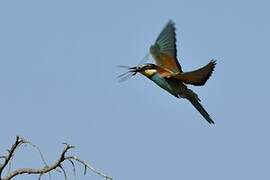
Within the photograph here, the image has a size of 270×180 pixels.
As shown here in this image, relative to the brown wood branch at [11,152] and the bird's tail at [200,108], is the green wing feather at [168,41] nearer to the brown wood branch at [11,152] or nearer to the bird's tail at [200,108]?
the bird's tail at [200,108]

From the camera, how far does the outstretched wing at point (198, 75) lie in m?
4.14

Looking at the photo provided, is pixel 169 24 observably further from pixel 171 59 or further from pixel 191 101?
pixel 191 101

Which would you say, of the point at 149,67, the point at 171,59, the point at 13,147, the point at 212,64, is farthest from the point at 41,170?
the point at 171,59

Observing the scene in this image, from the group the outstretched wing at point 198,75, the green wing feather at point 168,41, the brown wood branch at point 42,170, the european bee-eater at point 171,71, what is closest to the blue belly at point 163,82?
the european bee-eater at point 171,71

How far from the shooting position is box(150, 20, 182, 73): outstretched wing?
16.1 feet

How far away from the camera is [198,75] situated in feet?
14.1

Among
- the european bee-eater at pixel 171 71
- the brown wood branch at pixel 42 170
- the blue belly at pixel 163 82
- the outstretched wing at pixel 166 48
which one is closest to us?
the brown wood branch at pixel 42 170

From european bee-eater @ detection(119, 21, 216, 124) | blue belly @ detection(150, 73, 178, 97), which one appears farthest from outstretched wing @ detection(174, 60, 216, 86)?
blue belly @ detection(150, 73, 178, 97)

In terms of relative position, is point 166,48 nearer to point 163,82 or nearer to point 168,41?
point 168,41

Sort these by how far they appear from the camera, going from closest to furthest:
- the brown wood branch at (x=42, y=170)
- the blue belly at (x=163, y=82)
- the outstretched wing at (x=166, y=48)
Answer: the brown wood branch at (x=42, y=170) → the blue belly at (x=163, y=82) → the outstretched wing at (x=166, y=48)

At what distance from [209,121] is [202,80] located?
2.37ft

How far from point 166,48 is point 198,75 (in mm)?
705

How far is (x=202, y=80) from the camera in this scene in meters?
4.27

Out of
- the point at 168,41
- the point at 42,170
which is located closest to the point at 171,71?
the point at 168,41
